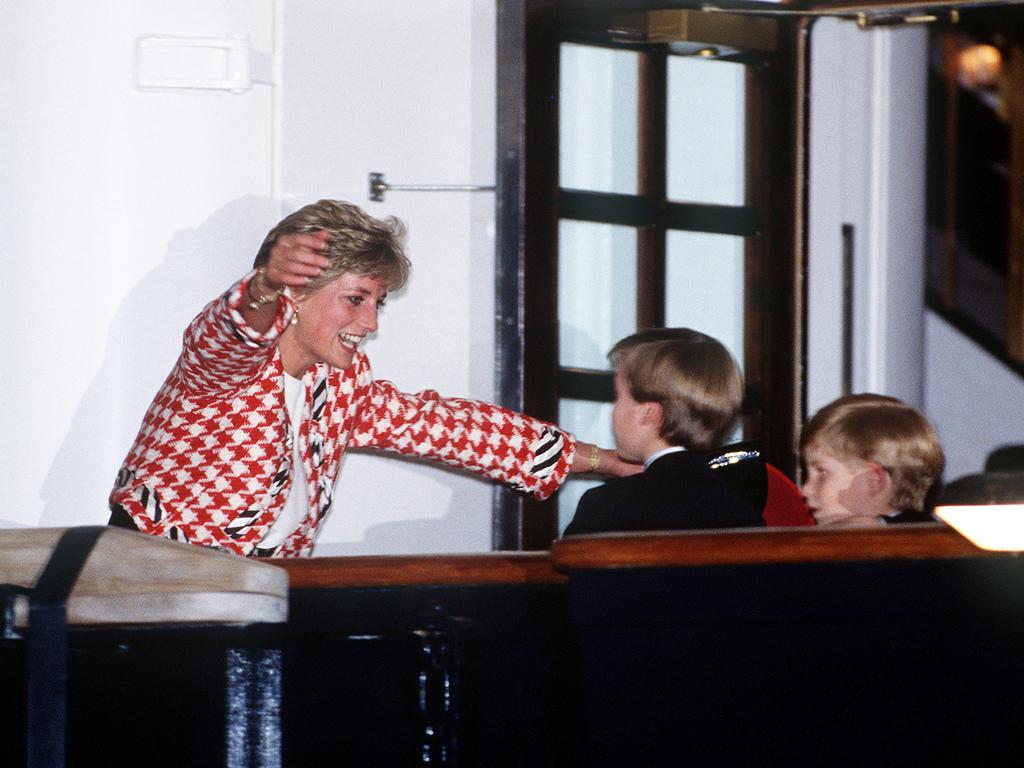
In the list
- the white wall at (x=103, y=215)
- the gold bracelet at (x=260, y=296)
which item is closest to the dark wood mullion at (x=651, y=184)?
the white wall at (x=103, y=215)

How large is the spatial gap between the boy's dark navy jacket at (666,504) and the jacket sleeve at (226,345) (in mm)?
511

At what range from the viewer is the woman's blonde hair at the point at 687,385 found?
6.82 ft

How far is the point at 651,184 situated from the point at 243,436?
49.1 inches

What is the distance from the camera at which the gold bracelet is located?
72.3 inches

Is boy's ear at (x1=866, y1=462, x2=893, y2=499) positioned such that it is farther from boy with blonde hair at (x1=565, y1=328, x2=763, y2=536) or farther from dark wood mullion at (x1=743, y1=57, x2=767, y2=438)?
dark wood mullion at (x1=743, y1=57, x2=767, y2=438)

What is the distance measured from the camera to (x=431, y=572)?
1576mm

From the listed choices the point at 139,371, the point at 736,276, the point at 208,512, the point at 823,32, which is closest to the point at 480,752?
the point at 208,512

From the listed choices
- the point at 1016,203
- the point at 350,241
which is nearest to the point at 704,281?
the point at 350,241

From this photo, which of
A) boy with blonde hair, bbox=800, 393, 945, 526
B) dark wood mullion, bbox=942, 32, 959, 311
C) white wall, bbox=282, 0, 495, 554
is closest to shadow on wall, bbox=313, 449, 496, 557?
white wall, bbox=282, 0, 495, 554

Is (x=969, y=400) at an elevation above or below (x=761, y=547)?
below

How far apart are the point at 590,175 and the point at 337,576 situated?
4.98 feet

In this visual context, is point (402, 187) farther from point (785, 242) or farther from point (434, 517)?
point (785, 242)

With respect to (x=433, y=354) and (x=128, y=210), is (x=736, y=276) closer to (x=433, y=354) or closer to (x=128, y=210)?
(x=433, y=354)

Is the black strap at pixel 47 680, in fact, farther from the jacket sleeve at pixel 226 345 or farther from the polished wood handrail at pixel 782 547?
the jacket sleeve at pixel 226 345
